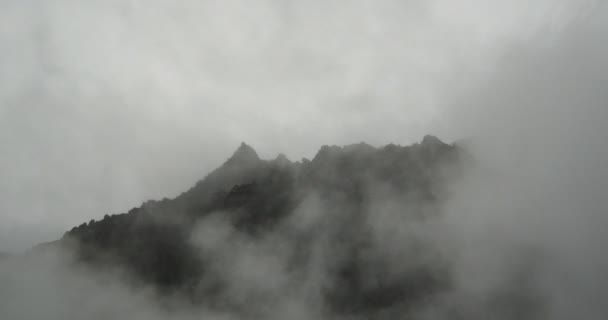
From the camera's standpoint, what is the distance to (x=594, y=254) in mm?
178000

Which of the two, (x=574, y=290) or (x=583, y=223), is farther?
(x=583, y=223)

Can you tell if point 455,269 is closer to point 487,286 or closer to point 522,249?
point 487,286

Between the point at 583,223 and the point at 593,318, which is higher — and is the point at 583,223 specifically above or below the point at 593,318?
above

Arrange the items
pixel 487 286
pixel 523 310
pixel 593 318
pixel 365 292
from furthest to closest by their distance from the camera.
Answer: pixel 365 292 < pixel 487 286 < pixel 523 310 < pixel 593 318

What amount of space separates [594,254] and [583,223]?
48.9ft

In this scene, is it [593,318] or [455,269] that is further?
[455,269]

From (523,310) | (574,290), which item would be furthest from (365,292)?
(574,290)

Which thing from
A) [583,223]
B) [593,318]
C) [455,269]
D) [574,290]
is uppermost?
[583,223]

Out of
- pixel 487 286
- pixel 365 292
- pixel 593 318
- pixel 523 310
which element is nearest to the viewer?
pixel 593 318

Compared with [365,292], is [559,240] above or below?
above

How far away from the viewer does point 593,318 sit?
15912 cm

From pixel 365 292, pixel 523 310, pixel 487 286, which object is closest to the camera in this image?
pixel 523 310

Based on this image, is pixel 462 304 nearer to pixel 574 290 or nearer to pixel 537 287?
pixel 537 287

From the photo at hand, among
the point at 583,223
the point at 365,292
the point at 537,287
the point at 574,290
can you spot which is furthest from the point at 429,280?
the point at 583,223
